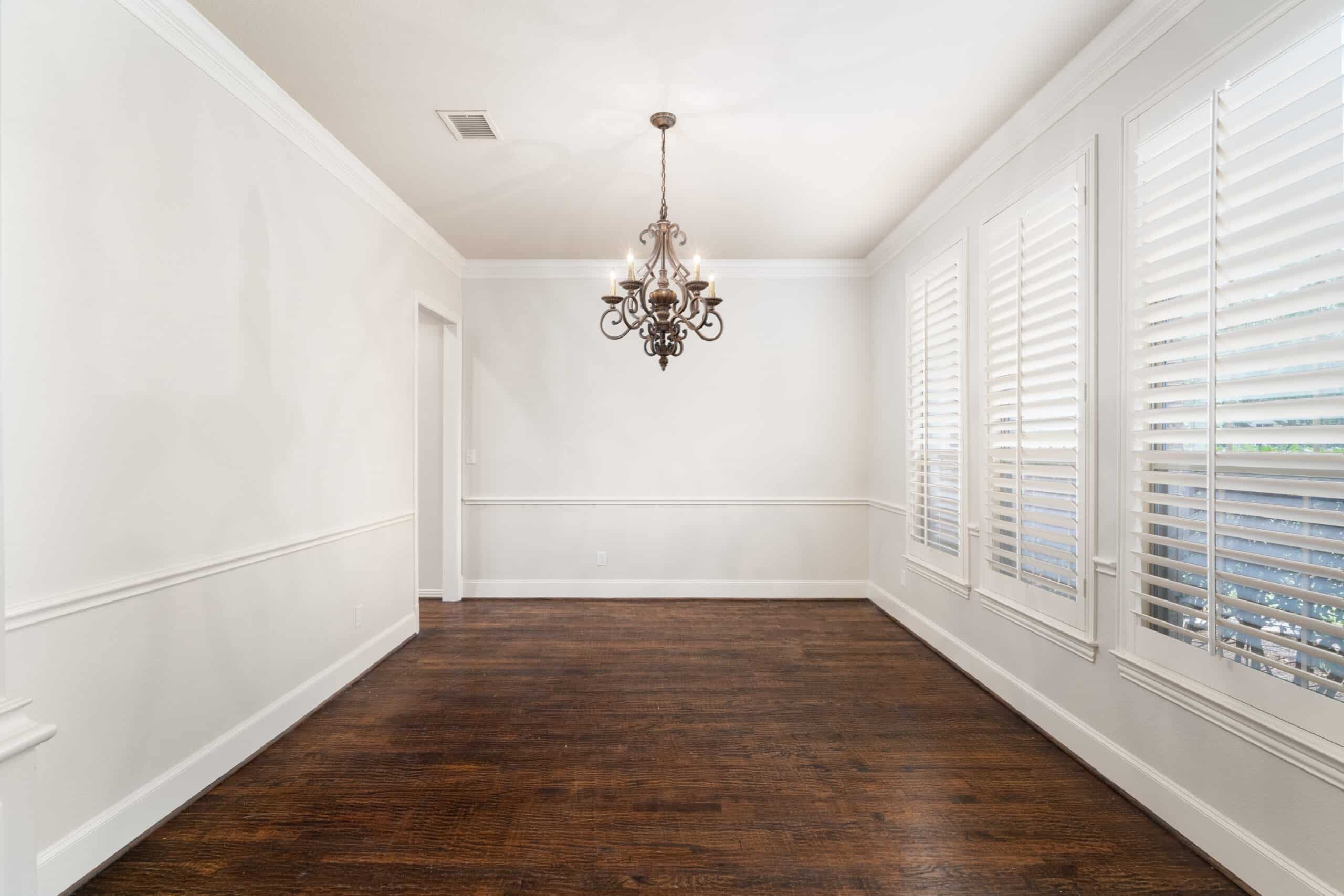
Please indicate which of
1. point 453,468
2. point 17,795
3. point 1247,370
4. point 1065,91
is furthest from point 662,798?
point 453,468

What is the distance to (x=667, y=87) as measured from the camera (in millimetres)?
2770

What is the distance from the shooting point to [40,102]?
1.77 meters

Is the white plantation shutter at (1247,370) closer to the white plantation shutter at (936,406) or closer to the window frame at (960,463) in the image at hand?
the window frame at (960,463)

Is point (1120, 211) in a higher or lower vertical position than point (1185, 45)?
lower

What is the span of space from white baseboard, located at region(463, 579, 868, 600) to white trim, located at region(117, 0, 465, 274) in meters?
2.87

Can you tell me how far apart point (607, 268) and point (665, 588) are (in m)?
2.70

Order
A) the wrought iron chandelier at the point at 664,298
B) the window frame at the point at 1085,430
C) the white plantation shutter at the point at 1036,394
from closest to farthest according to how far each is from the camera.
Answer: the window frame at the point at 1085,430 → the white plantation shutter at the point at 1036,394 → the wrought iron chandelier at the point at 664,298

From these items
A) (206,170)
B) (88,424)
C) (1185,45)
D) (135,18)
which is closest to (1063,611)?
(1185,45)

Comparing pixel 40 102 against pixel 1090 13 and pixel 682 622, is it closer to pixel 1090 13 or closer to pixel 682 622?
pixel 1090 13

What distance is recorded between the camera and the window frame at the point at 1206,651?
1708 mm

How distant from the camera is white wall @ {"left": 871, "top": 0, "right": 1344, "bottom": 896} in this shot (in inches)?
70.1

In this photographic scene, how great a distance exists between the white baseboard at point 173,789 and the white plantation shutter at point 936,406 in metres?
3.49

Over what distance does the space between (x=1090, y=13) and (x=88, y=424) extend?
3576 mm

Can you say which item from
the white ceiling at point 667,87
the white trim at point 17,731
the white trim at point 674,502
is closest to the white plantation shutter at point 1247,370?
the white ceiling at point 667,87
